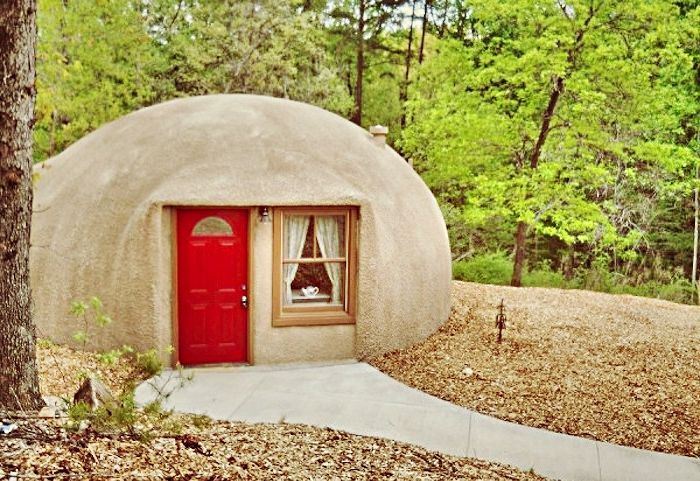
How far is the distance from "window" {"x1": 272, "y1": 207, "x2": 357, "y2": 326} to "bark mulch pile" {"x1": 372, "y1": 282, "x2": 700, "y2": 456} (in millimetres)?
1122

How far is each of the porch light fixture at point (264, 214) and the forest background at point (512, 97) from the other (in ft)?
7.79

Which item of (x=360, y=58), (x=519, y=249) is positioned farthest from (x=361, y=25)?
(x=519, y=249)

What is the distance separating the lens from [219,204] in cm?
831

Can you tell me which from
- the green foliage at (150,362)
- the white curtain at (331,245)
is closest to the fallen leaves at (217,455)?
the green foliage at (150,362)

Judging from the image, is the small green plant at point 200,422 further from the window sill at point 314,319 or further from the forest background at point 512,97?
the forest background at point 512,97

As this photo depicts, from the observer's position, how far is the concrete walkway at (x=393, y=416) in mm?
6277

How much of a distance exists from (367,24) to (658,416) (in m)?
21.4

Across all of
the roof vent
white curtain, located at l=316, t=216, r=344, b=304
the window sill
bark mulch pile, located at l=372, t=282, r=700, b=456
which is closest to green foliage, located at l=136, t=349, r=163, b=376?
the window sill

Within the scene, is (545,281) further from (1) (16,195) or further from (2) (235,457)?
Result: (1) (16,195)

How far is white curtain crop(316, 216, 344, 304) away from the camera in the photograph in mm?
9109

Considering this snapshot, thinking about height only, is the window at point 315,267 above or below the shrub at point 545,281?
above

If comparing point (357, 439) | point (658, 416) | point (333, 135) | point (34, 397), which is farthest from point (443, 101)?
point (34, 397)

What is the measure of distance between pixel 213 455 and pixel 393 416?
123 inches

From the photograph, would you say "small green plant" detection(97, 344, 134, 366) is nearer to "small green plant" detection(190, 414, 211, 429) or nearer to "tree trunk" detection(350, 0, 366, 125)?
"small green plant" detection(190, 414, 211, 429)
